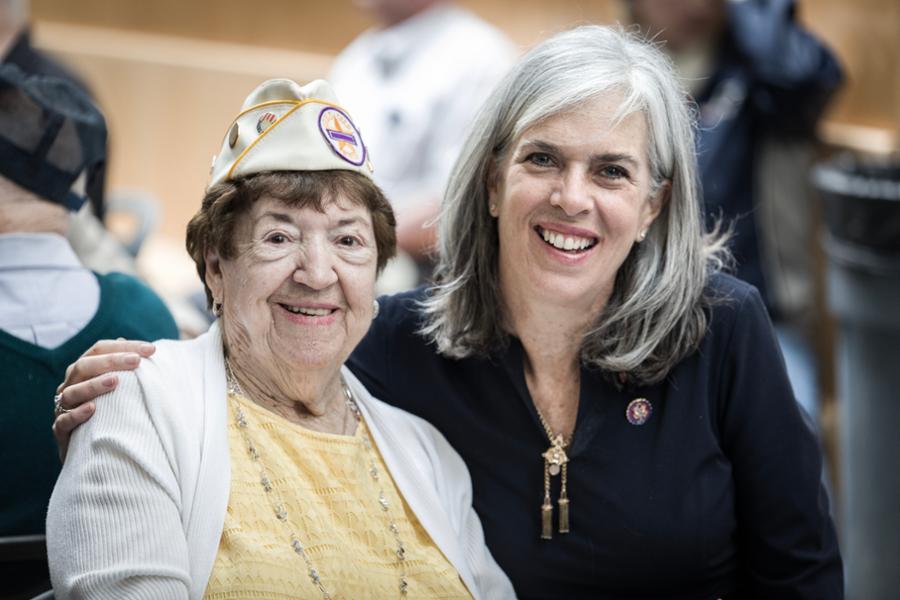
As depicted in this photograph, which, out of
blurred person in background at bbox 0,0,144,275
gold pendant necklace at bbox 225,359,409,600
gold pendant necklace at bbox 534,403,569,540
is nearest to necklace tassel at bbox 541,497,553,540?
gold pendant necklace at bbox 534,403,569,540

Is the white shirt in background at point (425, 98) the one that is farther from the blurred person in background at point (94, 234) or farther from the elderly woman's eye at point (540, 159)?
the elderly woman's eye at point (540, 159)

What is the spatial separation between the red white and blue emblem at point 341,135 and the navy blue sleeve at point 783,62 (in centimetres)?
249

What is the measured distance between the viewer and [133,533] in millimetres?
1625

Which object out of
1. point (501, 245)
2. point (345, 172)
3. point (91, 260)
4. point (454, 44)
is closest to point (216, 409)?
point (345, 172)

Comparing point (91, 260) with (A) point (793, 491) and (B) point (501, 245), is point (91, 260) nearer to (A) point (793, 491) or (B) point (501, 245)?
(B) point (501, 245)

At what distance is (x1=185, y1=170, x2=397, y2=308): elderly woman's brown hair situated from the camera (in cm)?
180

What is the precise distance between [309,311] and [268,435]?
0.20 m

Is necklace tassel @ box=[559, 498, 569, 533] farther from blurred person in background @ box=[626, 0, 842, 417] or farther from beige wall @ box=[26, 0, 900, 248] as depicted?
beige wall @ box=[26, 0, 900, 248]

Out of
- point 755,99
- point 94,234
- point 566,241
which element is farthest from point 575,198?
point 755,99

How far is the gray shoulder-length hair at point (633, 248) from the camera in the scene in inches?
81.4

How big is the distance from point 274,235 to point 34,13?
208 inches

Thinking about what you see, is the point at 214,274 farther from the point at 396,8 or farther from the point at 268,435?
the point at 396,8

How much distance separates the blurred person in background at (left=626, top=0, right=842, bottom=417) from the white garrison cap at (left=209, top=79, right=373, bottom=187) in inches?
89.1

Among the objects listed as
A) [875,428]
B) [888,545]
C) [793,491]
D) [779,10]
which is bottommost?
[888,545]
